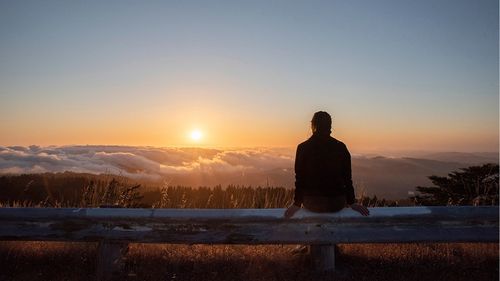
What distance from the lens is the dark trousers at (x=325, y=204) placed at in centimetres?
449

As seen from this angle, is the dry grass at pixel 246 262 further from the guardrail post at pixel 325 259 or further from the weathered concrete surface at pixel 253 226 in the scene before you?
the weathered concrete surface at pixel 253 226

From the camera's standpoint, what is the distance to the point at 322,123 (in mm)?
4602

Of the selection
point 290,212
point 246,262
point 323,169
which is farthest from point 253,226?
point 323,169

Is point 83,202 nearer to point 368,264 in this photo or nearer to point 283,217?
point 283,217

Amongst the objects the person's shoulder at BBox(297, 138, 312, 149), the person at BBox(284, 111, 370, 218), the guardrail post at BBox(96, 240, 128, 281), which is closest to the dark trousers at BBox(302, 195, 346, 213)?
the person at BBox(284, 111, 370, 218)

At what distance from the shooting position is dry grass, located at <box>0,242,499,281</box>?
446 centimetres

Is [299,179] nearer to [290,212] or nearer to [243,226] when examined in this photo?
[290,212]

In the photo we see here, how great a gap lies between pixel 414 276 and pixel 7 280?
13.8 ft

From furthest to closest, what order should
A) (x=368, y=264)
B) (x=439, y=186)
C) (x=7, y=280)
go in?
(x=439, y=186), (x=368, y=264), (x=7, y=280)

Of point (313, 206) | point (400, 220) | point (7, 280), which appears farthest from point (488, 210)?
point (7, 280)

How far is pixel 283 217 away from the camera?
4.42m

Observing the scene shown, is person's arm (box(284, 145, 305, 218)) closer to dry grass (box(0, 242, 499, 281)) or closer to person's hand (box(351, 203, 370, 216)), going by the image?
person's hand (box(351, 203, 370, 216))

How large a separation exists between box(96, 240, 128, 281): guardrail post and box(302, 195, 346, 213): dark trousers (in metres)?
2.11

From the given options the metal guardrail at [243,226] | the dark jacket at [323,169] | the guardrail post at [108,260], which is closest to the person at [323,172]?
the dark jacket at [323,169]
